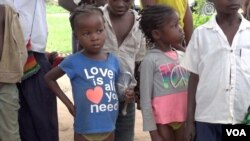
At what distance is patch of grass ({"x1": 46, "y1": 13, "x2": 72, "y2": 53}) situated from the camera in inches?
400

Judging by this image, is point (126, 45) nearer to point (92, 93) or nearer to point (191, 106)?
point (92, 93)

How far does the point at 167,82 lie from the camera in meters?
2.94

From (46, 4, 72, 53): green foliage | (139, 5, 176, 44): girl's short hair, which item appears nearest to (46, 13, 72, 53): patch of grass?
(46, 4, 72, 53): green foliage

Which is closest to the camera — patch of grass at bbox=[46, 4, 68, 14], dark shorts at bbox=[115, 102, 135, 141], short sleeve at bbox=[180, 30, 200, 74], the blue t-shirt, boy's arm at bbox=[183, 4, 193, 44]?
short sleeve at bbox=[180, 30, 200, 74]

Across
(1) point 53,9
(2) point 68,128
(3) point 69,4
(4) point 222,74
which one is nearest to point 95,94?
(4) point 222,74

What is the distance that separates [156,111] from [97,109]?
0.38 metres

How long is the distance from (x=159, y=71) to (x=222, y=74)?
0.48 meters

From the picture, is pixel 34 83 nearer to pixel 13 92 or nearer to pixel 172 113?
pixel 13 92

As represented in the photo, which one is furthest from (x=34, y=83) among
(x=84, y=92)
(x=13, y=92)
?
(x=84, y=92)

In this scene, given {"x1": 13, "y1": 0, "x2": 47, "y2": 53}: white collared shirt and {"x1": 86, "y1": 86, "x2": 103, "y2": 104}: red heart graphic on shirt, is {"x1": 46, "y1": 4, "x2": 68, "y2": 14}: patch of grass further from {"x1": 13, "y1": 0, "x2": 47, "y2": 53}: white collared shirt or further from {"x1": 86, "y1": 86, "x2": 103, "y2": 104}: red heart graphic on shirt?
{"x1": 86, "y1": 86, "x2": 103, "y2": 104}: red heart graphic on shirt

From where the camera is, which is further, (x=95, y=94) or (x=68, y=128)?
(x=68, y=128)

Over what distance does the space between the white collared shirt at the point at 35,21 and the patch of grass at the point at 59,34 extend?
6237 mm

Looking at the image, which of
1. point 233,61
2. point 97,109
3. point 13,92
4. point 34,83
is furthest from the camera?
point 34,83

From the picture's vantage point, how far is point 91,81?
288cm
